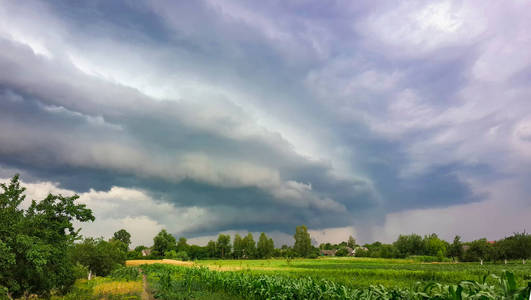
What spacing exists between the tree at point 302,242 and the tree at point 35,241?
12692 centimetres

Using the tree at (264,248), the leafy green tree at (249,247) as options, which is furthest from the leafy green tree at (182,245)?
the tree at (264,248)

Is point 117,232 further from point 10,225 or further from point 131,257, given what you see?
point 10,225

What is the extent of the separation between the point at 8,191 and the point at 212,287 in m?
18.6

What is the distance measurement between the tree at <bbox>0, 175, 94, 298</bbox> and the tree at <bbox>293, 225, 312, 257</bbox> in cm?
12692

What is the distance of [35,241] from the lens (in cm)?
1836

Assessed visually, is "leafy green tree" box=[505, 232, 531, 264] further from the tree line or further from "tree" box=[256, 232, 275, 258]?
"tree" box=[256, 232, 275, 258]

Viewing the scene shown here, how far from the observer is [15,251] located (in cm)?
1808

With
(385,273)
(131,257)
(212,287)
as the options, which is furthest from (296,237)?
(212,287)

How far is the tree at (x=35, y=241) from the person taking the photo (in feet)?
57.3

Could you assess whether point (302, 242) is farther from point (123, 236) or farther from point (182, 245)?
point (123, 236)

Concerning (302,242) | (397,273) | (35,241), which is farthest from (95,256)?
(302,242)

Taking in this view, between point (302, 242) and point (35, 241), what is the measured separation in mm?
132901

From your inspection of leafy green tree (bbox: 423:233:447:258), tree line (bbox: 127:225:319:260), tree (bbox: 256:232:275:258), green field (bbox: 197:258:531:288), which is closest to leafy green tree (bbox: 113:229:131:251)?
tree line (bbox: 127:225:319:260)

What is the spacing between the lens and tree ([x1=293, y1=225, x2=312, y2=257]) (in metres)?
141
